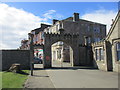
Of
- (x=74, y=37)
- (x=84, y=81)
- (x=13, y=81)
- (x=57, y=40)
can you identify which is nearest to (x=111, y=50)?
(x=74, y=37)

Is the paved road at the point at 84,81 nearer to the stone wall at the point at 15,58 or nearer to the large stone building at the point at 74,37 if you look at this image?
the stone wall at the point at 15,58

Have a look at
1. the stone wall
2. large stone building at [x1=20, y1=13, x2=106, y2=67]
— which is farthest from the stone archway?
the stone wall

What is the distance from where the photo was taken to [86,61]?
2591 centimetres

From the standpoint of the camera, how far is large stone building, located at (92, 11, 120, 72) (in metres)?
17.2

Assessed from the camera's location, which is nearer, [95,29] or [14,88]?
[14,88]

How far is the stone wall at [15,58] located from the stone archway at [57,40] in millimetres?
3192

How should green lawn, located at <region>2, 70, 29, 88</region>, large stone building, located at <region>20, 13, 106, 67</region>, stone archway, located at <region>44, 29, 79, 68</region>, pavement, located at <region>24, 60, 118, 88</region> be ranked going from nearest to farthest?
green lawn, located at <region>2, 70, 29, 88</region> < pavement, located at <region>24, 60, 118, 88</region> < stone archway, located at <region>44, 29, 79, 68</region> < large stone building, located at <region>20, 13, 106, 67</region>

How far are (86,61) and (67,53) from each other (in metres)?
9.81

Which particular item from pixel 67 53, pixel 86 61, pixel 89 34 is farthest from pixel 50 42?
pixel 89 34

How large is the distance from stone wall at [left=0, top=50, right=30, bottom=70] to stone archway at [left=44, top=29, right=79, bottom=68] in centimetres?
319

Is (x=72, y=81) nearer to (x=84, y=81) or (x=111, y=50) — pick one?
(x=84, y=81)

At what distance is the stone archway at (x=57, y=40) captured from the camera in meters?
22.6

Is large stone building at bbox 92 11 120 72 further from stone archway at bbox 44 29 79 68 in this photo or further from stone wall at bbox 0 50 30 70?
stone wall at bbox 0 50 30 70

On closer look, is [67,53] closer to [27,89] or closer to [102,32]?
[102,32]
